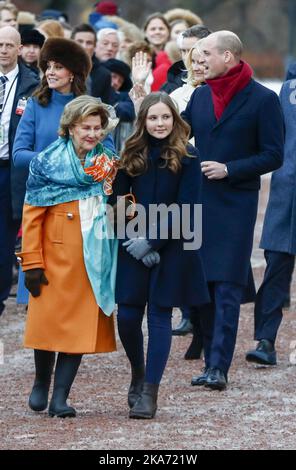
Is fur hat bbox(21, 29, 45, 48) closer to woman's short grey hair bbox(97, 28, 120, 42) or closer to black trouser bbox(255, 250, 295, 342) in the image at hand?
woman's short grey hair bbox(97, 28, 120, 42)

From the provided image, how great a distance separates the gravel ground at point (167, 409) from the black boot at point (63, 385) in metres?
0.06

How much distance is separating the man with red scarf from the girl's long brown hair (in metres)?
0.83

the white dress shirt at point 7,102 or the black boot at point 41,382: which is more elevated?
the white dress shirt at point 7,102

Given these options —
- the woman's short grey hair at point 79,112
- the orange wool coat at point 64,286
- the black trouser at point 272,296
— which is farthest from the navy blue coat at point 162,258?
the black trouser at point 272,296

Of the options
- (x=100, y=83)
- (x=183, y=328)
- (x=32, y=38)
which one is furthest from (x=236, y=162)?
(x=32, y=38)

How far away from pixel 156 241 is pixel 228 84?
1344 mm

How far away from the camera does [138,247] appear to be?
7.43 m

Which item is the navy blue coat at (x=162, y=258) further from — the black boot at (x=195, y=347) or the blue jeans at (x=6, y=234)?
the blue jeans at (x=6, y=234)

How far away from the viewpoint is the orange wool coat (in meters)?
7.47

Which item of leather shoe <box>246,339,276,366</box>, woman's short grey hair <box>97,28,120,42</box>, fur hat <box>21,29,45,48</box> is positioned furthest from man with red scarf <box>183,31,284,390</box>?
woman's short grey hair <box>97,28,120,42</box>

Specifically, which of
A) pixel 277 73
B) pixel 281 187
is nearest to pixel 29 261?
pixel 281 187

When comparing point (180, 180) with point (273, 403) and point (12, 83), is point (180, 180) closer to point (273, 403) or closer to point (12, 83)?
point (273, 403)

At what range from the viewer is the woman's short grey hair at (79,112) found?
7.46 meters

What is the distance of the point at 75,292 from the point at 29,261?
0.92ft
